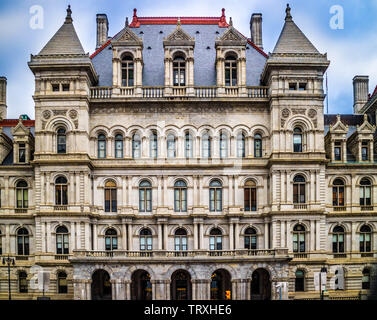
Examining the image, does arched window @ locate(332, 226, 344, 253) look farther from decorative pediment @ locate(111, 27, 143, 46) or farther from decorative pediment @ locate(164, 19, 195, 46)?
decorative pediment @ locate(111, 27, 143, 46)

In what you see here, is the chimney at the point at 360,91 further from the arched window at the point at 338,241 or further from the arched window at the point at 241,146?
the arched window at the point at 241,146

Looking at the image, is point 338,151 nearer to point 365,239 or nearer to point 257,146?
point 257,146

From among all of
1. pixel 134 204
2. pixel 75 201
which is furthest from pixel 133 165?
pixel 75 201

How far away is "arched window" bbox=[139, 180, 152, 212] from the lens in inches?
1356

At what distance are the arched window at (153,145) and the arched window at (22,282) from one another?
547 inches

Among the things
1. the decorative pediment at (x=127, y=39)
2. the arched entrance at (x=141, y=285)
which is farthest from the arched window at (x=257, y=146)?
the arched entrance at (x=141, y=285)

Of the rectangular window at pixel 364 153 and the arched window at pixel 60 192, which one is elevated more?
the rectangular window at pixel 364 153

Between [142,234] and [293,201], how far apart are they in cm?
1216

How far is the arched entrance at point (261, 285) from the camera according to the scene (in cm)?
3253

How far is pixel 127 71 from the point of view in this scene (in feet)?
117

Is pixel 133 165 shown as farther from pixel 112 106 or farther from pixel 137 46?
pixel 137 46

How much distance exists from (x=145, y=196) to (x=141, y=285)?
22.7 ft

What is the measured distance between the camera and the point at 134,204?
3425cm

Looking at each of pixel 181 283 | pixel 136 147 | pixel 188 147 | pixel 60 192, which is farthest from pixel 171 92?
pixel 181 283
